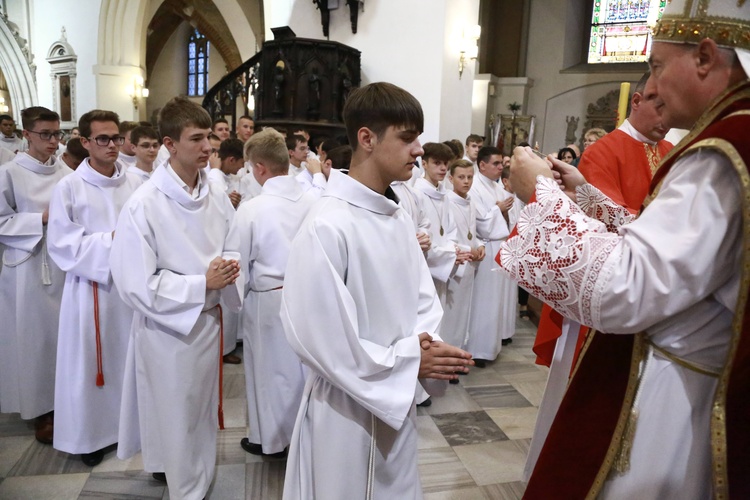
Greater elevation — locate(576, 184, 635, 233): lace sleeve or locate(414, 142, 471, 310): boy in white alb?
locate(576, 184, 635, 233): lace sleeve

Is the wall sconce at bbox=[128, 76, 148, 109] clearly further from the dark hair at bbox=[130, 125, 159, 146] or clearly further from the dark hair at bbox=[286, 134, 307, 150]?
the dark hair at bbox=[130, 125, 159, 146]

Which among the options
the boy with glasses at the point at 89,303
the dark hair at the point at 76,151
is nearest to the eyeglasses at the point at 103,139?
the boy with glasses at the point at 89,303

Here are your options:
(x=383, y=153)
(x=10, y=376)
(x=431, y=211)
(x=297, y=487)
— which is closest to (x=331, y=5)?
(x=431, y=211)

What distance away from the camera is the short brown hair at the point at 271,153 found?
10.4 feet

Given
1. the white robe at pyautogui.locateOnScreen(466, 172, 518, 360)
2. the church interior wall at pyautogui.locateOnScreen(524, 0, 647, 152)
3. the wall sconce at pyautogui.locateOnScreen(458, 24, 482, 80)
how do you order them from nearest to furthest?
the white robe at pyautogui.locateOnScreen(466, 172, 518, 360) → the wall sconce at pyautogui.locateOnScreen(458, 24, 482, 80) → the church interior wall at pyautogui.locateOnScreen(524, 0, 647, 152)

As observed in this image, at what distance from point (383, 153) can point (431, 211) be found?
8.12 ft

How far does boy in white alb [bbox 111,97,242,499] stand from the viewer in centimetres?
232

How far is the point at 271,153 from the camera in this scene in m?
3.16

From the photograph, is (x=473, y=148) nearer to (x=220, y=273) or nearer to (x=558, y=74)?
(x=220, y=273)

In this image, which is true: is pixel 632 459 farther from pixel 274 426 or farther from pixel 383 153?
pixel 274 426

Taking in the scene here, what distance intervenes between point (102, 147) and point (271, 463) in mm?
2064

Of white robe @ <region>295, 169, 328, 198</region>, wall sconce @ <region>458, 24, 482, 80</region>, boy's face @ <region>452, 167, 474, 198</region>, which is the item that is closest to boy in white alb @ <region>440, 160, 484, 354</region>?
boy's face @ <region>452, 167, 474, 198</region>

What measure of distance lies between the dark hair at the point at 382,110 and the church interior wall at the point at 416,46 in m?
5.92

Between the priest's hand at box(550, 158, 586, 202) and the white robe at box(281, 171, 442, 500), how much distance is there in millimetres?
539
